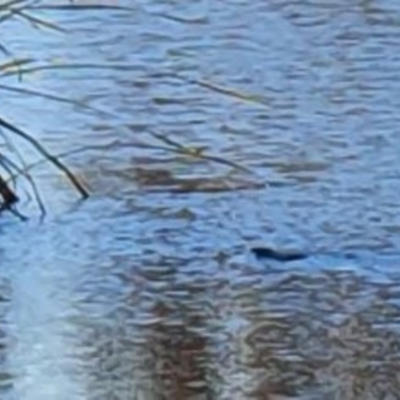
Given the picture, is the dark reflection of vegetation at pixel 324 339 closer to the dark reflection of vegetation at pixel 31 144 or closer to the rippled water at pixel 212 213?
the rippled water at pixel 212 213

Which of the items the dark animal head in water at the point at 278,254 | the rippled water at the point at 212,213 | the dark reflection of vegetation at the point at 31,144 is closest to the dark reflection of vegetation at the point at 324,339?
the rippled water at the point at 212,213

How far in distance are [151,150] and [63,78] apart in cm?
91

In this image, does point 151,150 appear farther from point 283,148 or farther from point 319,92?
point 319,92

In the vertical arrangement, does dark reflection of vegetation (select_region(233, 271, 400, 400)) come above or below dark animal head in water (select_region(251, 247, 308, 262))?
above

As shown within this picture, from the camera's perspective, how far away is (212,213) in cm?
563

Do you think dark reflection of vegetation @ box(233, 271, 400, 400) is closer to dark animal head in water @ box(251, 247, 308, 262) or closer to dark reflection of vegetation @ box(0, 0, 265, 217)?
dark animal head in water @ box(251, 247, 308, 262)

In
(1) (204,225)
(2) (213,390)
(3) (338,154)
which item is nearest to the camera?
(2) (213,390)

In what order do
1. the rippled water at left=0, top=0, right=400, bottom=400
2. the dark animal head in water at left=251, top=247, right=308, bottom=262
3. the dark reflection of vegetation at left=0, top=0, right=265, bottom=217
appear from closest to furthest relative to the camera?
the rippled water at left=0, top=0, right=400, bottom=400 < the dark animal head in water at left=251, top=247, right=308, bottom=262 < the dark reflection of vegetation at left=0, top=0, right=265, bottom=217

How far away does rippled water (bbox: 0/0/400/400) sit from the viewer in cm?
441

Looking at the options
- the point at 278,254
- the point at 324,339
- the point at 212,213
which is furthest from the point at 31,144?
the point at 324,339

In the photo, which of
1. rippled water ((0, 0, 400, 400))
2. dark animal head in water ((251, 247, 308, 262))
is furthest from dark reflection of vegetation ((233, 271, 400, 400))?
dark animal head in water ((251, 247, 308, 262))

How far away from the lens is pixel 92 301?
490cm

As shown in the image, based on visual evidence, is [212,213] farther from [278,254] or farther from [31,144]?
[31,144]

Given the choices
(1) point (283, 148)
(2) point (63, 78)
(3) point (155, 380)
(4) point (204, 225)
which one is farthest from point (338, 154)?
(3) point (155, 380)
